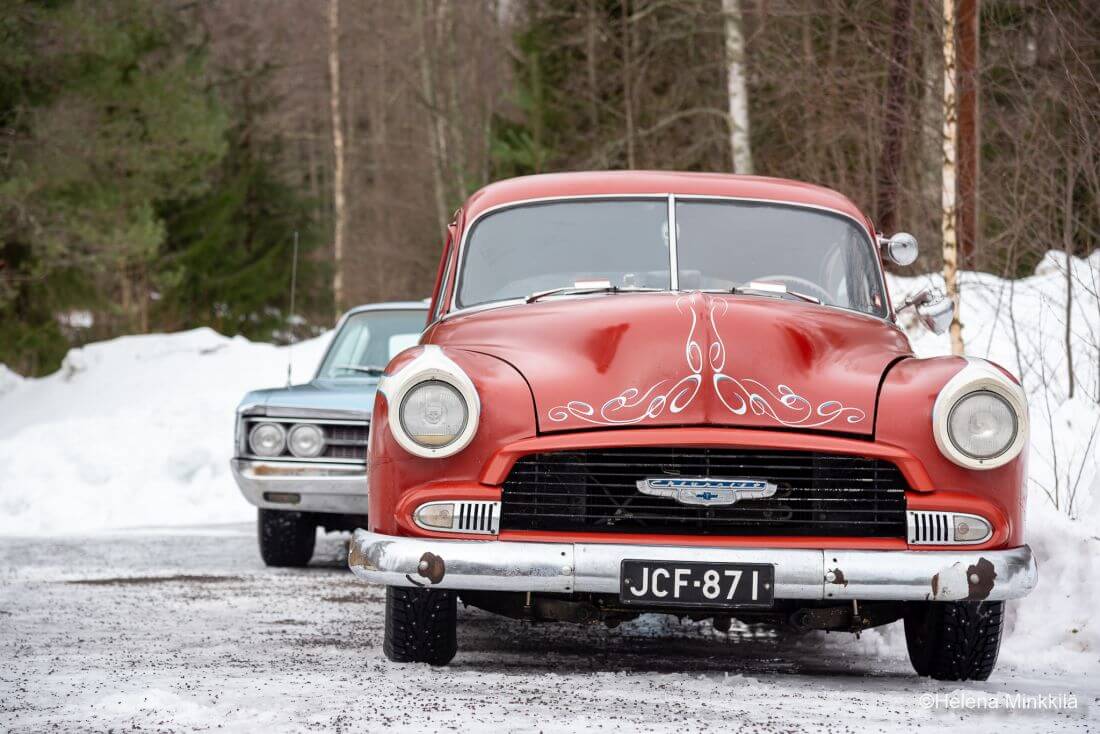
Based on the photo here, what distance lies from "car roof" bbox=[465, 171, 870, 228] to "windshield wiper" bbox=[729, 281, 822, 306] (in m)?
0.58

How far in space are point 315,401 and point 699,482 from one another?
13.9 feet

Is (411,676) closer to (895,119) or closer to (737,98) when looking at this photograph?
(895,119)

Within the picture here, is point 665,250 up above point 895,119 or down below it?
below

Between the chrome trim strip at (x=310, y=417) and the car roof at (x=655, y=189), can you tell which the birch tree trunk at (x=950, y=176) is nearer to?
the car roof at (x=655, y=189)

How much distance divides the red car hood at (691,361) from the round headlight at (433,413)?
4.6 inches

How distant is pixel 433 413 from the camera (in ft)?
16.1

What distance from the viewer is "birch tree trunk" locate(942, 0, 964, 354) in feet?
36.3

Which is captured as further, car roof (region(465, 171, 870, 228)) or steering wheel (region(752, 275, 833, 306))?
car roof (region(465, 171, 870, 228))

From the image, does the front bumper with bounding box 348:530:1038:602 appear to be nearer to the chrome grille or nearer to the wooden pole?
the chrome grille

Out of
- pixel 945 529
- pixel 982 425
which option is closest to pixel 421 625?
pixel 945 529

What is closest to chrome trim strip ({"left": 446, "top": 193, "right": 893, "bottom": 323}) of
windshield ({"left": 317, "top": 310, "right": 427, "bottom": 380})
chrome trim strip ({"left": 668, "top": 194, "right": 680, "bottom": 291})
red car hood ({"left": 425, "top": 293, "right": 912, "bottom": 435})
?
chrome trim strip ({"left": 668, "top": 194, "right": 680, "bottom": 291})

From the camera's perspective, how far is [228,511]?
42.2 feet

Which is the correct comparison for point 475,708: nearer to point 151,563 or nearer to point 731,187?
point 731,187

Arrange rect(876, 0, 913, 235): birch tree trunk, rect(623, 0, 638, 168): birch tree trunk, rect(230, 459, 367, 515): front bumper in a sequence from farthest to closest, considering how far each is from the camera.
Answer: rect(623, 0, 638, 168): birch tree trunk < rect(876, 0, 913, 235): birch tree trunk < rect(230, 459, 367, 515): front bumper
